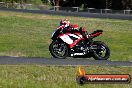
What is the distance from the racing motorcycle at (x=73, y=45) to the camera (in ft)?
57.2

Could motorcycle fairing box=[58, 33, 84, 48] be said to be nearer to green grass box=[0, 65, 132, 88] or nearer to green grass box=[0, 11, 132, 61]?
green grass box=[0, 65, 132, 88]

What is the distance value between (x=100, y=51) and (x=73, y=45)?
1.14m

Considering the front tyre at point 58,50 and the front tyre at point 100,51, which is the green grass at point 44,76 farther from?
the front tyre at point 58,50

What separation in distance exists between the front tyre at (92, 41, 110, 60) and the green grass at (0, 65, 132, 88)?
87.0 inches

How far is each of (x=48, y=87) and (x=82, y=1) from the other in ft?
243

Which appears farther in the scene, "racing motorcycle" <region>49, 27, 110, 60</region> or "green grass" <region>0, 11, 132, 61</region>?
"green grass" <region>0, 11, 132, 61</region>

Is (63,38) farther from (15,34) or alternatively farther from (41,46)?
(15,34)

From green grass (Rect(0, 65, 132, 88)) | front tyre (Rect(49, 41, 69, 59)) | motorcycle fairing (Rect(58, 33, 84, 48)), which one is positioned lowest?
green grass (Rect(0, 65, 132, 88))

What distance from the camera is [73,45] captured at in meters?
17.6

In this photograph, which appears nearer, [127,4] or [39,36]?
[39,36]

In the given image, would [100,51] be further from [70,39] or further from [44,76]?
[44,76]

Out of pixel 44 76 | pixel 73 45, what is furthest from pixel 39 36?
pixel 44 76

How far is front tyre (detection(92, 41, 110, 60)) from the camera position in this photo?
57.2ft

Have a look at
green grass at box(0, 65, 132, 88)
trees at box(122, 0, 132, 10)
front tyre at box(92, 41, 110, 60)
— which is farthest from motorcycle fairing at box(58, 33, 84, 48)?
trees at box(122, 0, 132, 10)
